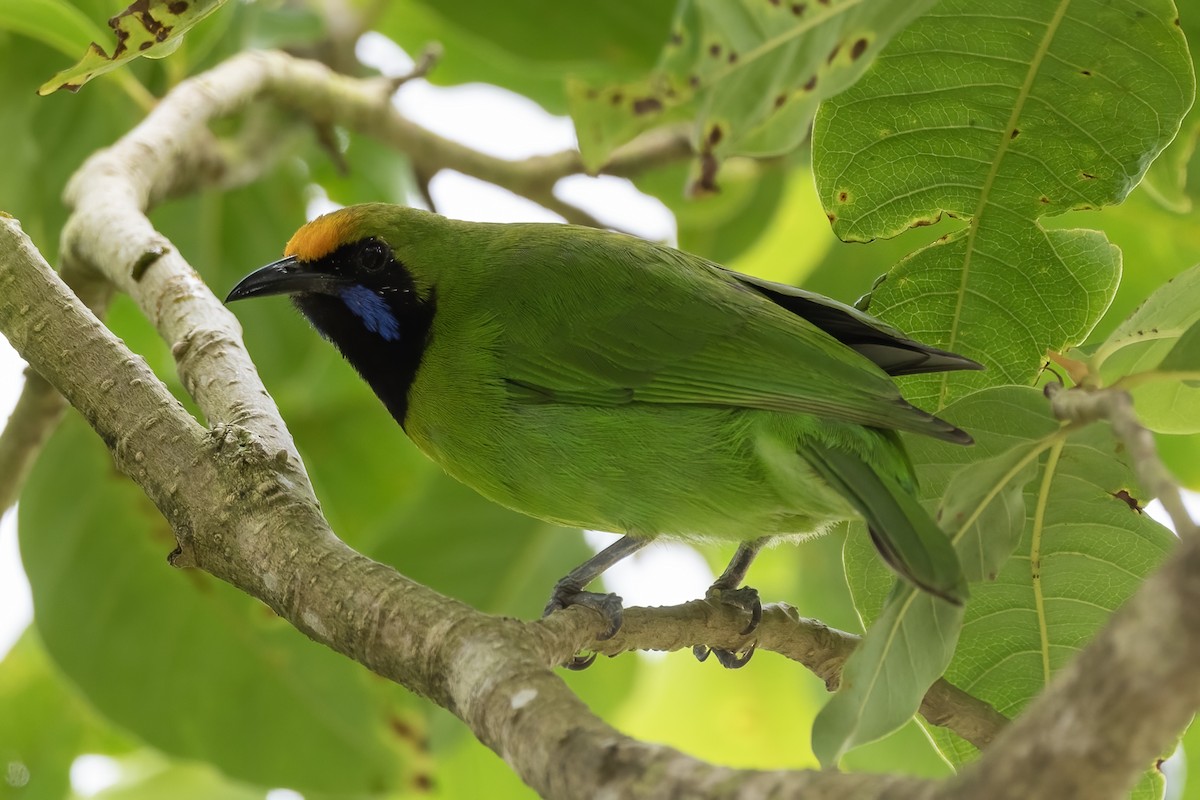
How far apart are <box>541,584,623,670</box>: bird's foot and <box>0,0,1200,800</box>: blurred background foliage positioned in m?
0.98

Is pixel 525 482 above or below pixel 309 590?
above

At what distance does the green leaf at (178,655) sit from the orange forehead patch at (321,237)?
114 centimetres

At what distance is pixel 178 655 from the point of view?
162 inches

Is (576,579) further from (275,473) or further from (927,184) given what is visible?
(927,184)

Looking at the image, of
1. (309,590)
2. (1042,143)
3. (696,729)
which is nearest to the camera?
(309,590)

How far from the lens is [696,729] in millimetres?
4969

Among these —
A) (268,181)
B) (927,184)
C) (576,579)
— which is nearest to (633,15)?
(268,181)

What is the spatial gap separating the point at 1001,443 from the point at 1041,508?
0.19 m

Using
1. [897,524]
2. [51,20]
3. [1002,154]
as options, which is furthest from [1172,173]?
[51,20]

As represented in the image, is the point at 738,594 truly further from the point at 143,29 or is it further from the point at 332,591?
the point at 143,29

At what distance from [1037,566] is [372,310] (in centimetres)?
194

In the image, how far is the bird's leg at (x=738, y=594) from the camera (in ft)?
8.99

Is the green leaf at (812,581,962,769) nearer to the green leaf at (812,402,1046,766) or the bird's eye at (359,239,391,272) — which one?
the green leaf at (812,402,1046,766)

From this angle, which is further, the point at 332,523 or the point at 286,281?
the point at 332,523
